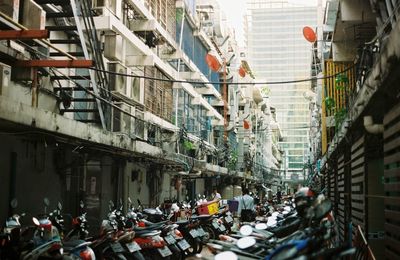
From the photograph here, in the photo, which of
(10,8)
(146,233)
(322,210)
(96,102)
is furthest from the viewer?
(96,102)

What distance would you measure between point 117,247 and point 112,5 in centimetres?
983

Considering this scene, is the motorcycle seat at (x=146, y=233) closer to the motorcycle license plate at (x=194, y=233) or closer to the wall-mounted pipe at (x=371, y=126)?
the motorcycle license plate at (x=194, y=233)

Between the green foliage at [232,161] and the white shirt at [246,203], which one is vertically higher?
the green foliage at [232,161]

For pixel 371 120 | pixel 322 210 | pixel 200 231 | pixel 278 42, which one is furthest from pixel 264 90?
pixel 322 210

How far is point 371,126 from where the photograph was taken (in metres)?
7.70

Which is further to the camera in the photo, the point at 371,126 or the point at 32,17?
the point at 32,17

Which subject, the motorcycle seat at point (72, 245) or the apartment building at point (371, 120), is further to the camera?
the motorcycle seat at point (72, 245)

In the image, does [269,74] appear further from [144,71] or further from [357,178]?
[357,178]

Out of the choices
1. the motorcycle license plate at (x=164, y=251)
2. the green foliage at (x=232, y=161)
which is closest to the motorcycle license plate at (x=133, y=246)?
the motorcycle license plate at (x=164, y=251)

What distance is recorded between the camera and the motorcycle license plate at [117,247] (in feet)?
27.8

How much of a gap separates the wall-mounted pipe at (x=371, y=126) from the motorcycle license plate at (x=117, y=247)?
172 inches

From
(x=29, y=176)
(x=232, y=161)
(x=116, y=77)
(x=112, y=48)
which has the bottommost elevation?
(x=29, y=176)

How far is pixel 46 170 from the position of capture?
40.5 ft

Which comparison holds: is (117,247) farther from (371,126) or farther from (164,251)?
(371,126)
